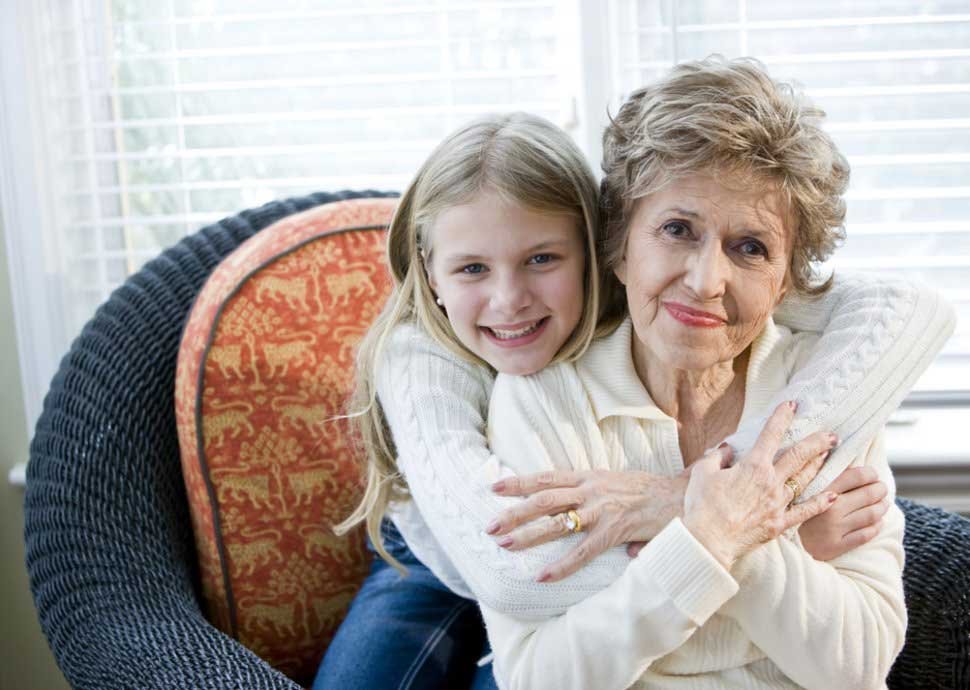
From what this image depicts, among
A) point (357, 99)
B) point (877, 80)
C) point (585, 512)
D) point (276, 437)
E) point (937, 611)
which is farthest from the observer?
point (357, 99)

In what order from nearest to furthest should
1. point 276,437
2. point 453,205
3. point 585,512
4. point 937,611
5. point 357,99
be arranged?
1. point 585,512
2. point 453,205
3. point 937,611
4. point 276,437
5. point 357,99

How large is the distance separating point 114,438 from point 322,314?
0.38m

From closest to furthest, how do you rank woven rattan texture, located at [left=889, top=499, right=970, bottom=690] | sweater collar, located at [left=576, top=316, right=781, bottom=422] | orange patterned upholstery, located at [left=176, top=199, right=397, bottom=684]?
sweater collar, located at [left=576, top=316, right=781, bottom=422], woven rattan texture, located at [left=889, top=499, right=970, bottom=690], orange patterned upholstery, located at [left=176, top=199, right=397, bottom=684]

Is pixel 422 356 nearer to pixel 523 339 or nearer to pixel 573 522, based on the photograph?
pixel 523 339

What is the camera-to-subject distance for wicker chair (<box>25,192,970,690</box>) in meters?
1.39

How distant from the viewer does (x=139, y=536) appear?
1.60 metres

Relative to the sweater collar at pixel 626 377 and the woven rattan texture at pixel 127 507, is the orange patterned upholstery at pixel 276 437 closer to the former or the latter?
the woven rattan texture at pixel 127 507

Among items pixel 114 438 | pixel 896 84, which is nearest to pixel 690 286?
pixel 114 438

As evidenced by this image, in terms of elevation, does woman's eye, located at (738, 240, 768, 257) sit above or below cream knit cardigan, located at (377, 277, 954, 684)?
above

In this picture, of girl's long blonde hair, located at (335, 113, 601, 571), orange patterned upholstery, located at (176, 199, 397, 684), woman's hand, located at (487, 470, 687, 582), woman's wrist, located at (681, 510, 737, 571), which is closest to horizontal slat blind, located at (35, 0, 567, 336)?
orange patterned upholstery, located at (176, 199, 397, 684)

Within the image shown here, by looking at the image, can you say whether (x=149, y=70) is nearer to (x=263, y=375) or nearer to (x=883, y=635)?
(x=263, y=375)

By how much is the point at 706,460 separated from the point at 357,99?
128 cm

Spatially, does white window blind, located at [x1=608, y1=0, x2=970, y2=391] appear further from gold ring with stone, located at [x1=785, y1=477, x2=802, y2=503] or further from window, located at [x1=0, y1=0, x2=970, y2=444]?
gold ring with stone, located at [x1=785, y1=477, x2=802, y2=503]

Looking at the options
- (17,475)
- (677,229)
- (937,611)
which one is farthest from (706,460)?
(17,475)
